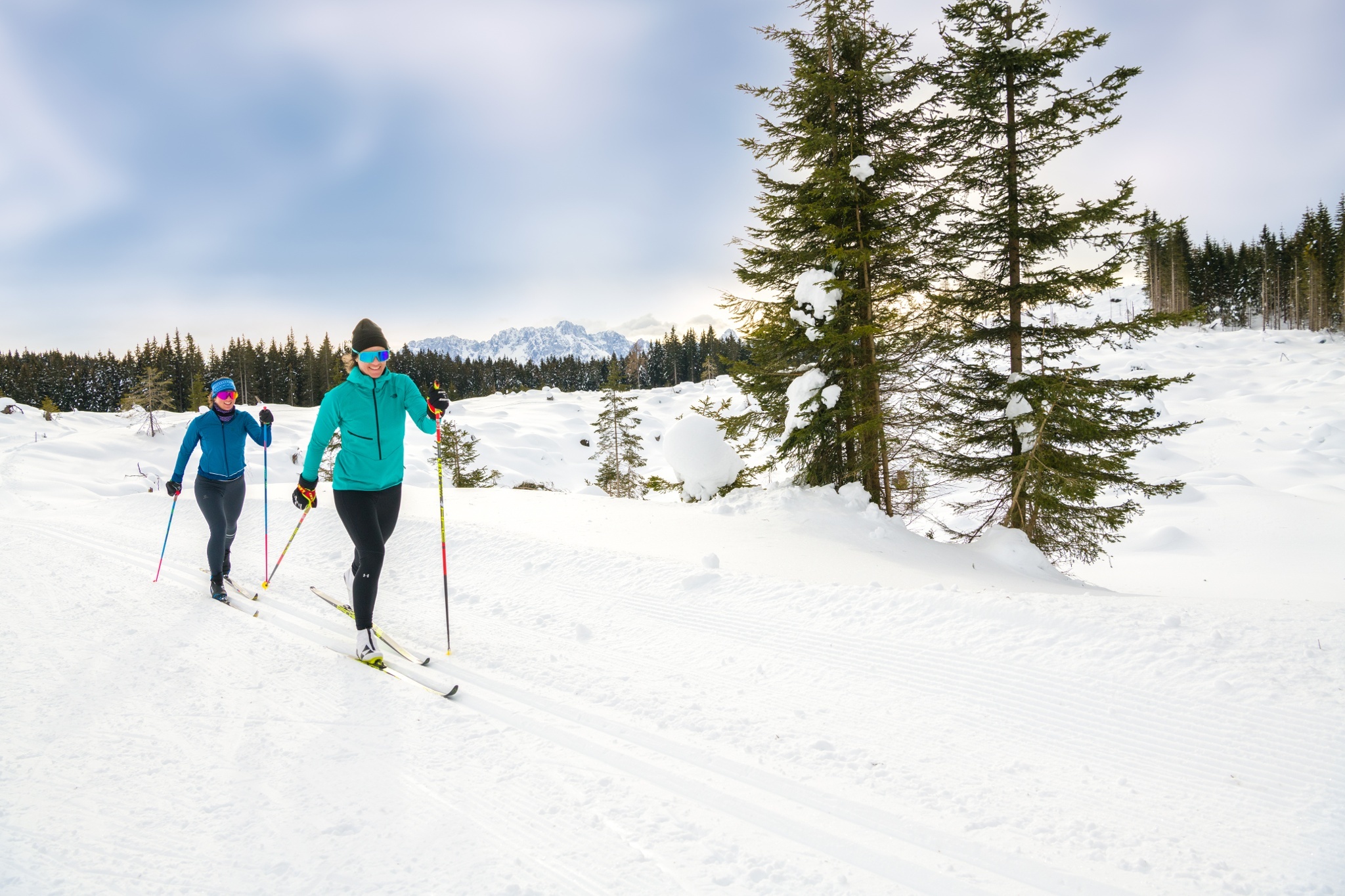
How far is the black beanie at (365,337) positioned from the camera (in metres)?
4.31

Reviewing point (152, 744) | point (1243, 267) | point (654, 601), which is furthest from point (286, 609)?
point (1243, 267)

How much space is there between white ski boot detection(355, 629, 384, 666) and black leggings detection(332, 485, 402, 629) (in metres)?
0.06

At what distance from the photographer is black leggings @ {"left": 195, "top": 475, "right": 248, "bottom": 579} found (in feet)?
18.8

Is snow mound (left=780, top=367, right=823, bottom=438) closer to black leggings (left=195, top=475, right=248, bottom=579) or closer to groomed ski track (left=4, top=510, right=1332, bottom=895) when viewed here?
groomed ski track (left=4, top=510, right=1332, bottom=895)

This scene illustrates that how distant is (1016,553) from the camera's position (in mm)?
8242

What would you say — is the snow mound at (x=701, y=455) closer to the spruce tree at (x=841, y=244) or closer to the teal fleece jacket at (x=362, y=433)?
the spruce tree at (x=841, y=244)

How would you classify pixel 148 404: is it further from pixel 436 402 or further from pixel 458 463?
pixel 436 402

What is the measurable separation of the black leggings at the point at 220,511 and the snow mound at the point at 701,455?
23.0 ft

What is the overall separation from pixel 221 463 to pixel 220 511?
509mm

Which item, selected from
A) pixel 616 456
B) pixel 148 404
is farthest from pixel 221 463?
pixel 148 404

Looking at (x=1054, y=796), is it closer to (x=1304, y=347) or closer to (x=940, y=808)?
(x=940, y=808)

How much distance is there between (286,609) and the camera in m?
5.17

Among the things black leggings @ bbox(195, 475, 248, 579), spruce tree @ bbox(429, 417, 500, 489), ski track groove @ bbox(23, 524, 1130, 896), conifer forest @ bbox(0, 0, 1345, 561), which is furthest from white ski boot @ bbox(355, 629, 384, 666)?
spruce tree @ bbox(429, 417, 500, 489)

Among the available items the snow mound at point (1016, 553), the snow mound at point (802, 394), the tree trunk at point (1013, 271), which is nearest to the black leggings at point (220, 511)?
the snow mound at point (802, 394)
